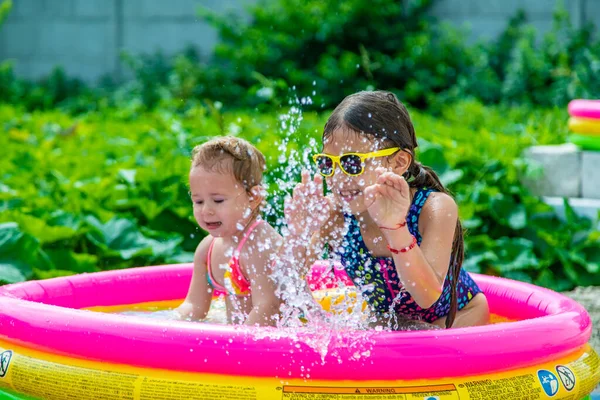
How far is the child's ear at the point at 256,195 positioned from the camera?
3002mm

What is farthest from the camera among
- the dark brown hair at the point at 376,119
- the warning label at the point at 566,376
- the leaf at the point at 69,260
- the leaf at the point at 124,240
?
the leaf at the point at 124,240

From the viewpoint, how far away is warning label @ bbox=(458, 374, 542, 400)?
7.77ft

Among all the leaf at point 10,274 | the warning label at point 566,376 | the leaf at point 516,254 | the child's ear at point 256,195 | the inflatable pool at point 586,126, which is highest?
the child's ear at point 256,195

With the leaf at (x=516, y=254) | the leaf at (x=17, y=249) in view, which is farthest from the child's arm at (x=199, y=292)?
the leaf at (x=516, y=254)

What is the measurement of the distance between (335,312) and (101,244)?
5.92 ft

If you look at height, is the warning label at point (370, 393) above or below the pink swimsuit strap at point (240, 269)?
above

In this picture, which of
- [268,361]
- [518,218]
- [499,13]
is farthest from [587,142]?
[499,13]

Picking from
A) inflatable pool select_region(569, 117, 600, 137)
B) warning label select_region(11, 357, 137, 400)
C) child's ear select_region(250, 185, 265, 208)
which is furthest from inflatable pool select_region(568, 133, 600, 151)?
warning label select_region(11, 357, 137, 400)

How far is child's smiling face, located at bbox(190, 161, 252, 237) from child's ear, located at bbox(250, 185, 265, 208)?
1.3 inches

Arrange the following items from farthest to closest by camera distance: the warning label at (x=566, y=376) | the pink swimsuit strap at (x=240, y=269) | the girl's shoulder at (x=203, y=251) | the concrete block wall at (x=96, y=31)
Result: the concrete block wall at (x=96, y=31) → the girl's shoulder at (x=203, y=251) → the pink swimsuit strap at (x=240, y=269) → the warning label at (x=566, y=376)

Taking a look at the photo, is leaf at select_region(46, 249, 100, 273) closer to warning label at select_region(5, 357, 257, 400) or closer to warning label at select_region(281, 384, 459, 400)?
warning label at select_region(5, 357, 257, 400)

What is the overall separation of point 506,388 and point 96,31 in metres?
9.61

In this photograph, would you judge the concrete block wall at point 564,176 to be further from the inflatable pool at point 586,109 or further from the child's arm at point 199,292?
the child's arm at point 199,292

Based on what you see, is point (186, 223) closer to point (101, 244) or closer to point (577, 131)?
point (101, 244)
